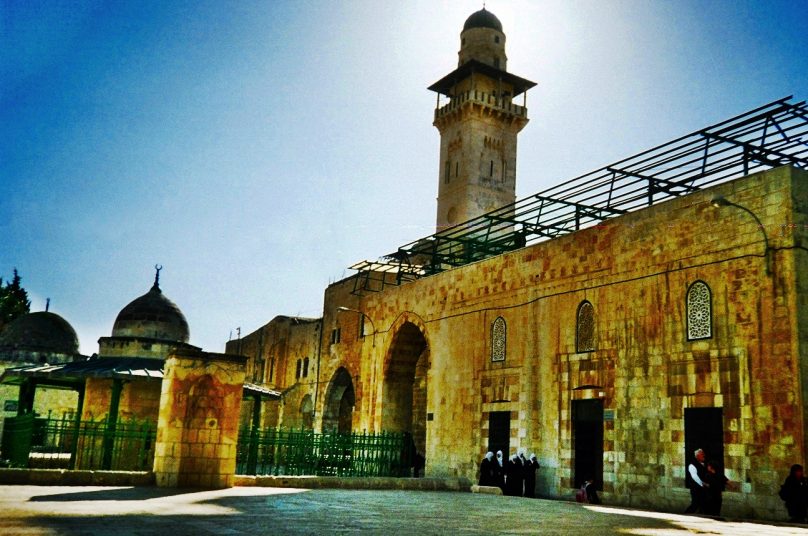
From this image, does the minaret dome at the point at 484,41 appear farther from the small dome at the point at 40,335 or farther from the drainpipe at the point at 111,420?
the drainpipe at the point at 111,420

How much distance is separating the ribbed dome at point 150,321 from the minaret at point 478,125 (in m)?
20.7

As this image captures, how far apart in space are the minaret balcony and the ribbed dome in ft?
77.8

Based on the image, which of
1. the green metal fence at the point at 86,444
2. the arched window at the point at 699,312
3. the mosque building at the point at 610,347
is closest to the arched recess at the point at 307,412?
the mosque building at the point at 610,347

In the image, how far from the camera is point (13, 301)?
4716cm

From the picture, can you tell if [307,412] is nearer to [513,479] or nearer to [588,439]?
[513,479]

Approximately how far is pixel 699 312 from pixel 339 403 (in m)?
18.8

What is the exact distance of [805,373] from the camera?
39.4 ft

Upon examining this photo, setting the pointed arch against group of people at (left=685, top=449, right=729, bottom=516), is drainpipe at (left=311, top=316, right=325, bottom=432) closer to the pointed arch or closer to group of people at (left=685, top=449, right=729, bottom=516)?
the pointed arch

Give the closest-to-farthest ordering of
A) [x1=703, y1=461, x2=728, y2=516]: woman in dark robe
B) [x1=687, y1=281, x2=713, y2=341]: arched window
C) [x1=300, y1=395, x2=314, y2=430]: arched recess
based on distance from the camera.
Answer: [x1=703, y1=461, x2=728, y2=516]: woman in dark robe < [x1=687, y1=281, x2=713, y2=341]: arched window < [x1=300, y1=395, x2=314, y2=430]: arched recess

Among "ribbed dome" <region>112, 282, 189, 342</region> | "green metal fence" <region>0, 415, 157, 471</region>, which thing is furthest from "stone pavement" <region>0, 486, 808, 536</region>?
"ribbed dome" <region>112, 282, 189, 342</region>

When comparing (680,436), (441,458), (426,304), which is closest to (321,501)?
(680,436)

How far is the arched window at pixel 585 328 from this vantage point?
1622 centimetres

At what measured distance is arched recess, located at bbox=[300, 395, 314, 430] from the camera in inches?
1268

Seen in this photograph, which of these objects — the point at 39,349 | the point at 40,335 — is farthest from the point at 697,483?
the point at 40,335
